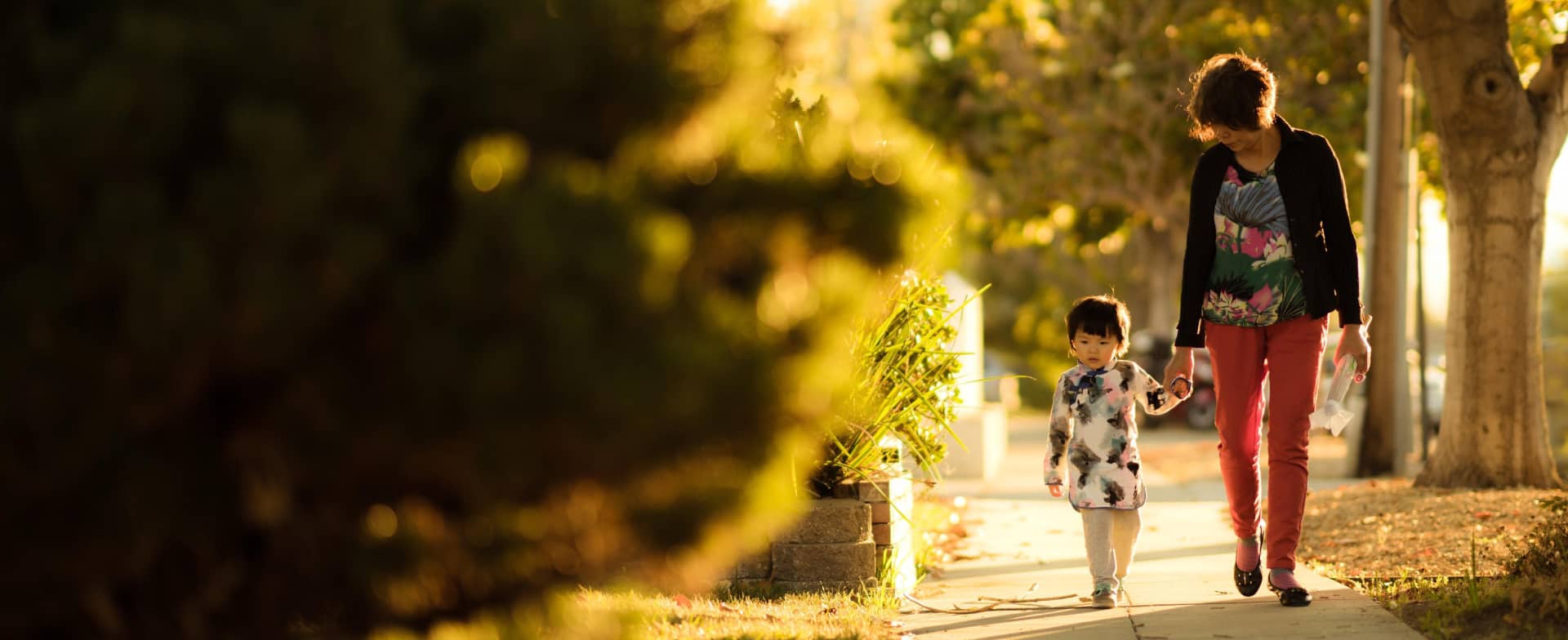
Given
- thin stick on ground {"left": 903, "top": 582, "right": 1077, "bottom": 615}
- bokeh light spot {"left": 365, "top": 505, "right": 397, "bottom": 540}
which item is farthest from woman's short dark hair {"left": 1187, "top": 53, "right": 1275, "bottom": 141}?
bokeh light spot {"left": 365, "top": 505, "right": 397, "bottom": 540}

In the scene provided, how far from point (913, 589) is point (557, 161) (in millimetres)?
4222

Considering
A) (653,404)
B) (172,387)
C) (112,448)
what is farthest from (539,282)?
(112,448)

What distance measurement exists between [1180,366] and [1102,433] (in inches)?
15.7

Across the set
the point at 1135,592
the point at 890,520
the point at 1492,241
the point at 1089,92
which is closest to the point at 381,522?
the point at 890,520

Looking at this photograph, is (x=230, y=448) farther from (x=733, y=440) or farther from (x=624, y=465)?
(x=733, y=440)

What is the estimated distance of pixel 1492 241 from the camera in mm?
9203

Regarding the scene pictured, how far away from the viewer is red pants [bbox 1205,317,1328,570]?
5.34 meters

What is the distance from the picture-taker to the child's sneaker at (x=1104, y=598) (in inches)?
224

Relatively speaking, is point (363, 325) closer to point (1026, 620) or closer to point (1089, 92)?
point (1026, 620)

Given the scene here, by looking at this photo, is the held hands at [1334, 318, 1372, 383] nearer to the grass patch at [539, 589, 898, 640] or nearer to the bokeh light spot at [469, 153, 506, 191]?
the grass patch at [539, 589, 898, 640]

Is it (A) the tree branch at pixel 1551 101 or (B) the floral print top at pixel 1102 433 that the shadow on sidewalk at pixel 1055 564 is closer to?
(B) the floral print top at pixel 1102 433

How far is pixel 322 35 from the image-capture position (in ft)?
7.73

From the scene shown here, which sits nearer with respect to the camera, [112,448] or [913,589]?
[112,448]

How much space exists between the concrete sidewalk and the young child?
0.74 feet
